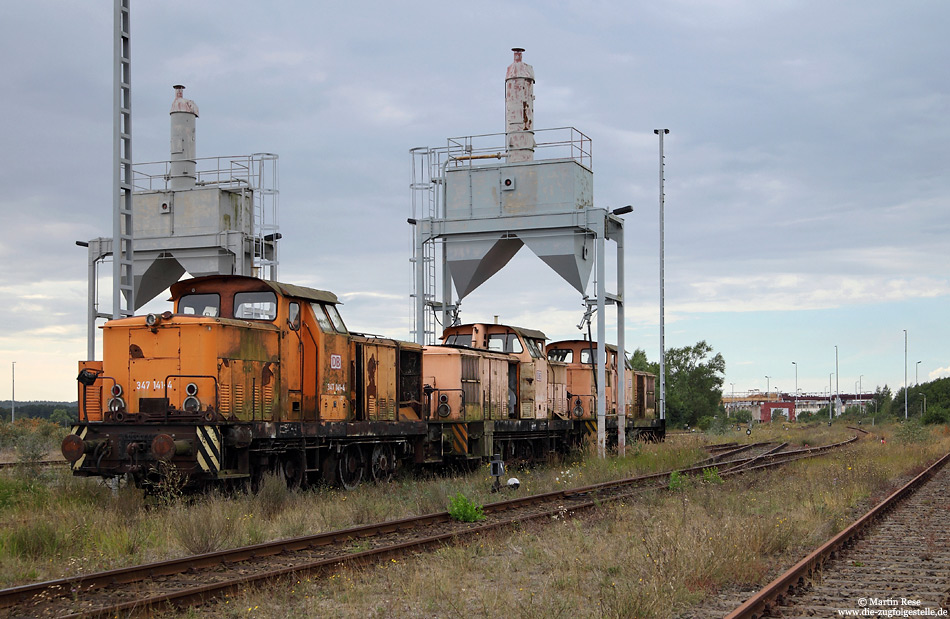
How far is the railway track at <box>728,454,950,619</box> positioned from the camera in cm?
764

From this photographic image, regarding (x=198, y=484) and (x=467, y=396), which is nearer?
(x=198, y=484)

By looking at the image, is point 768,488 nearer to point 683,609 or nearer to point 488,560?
point 488,560

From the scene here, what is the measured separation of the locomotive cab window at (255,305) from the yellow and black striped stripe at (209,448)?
2.33m

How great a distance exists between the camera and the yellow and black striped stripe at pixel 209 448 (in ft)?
43.0

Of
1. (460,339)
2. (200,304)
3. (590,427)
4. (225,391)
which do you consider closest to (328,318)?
(200,304)

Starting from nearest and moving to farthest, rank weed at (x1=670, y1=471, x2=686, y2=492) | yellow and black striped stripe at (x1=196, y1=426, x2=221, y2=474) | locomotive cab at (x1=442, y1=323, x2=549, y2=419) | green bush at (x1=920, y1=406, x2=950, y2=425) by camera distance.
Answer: yellow and black striped stripe at (x1=196, y1=426, x2=221, y2=474), weed at (x1=670, y1=471, x2=686, y2=492), locomotive cab at (x1=442, y1=323, x2=549, y2=419), green bush at (x1=920, y1=406, x2=950, y2=425)

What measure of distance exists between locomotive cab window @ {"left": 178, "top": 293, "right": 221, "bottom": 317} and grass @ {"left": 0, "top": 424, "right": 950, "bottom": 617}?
3.02m

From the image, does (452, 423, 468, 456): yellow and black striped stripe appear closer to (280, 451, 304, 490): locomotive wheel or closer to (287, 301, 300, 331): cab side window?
(280, 451, 304, 490): locomotive wheel

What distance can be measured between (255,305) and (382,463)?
462cm

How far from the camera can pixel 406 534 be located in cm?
1182

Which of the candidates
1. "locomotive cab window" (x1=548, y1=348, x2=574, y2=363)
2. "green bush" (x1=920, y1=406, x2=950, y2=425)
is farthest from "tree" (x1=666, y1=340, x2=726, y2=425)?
"locomotive cab window" (x1=548, y1=348, x2=574, y2=363)

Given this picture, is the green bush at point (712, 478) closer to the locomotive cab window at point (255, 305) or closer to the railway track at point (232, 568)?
the railway track at point (232, 568)

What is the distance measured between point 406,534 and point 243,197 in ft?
69.8

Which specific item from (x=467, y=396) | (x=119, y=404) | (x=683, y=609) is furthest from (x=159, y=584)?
(x=467, y=396)
